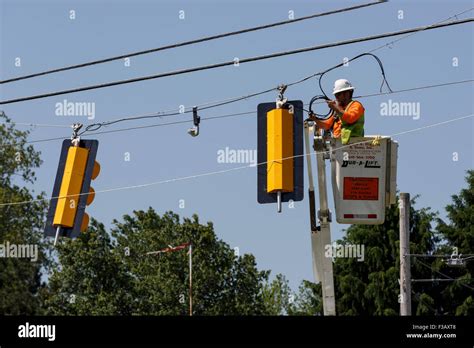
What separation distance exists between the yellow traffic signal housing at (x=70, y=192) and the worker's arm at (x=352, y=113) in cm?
444

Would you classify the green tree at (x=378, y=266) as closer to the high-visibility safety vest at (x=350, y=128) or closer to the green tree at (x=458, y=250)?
the green tree at (x=458, y=250)

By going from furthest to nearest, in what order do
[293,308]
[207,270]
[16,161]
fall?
1. [293,308]
2. [207,270]
3. [16,161]

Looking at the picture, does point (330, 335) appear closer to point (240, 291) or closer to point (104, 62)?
point (104, 62)

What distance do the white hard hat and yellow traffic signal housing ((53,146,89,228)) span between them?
4366mm

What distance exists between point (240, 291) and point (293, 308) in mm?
18689

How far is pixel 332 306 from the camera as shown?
19500mm

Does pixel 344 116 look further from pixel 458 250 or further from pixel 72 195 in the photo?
pixel 458 250

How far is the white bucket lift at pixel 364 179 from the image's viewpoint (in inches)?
756

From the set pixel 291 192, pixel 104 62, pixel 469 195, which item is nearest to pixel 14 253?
pixel 469 195

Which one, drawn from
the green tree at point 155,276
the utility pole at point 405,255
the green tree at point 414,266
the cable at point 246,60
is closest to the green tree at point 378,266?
the green tree at point 414,266

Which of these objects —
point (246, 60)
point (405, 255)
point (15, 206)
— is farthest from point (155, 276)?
point (246, 60)

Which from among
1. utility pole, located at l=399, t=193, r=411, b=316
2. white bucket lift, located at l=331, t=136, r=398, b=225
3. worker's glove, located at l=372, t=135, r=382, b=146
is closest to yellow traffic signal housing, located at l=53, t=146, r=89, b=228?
white bucket lift, located at l=331, t=136, r=398, b=225

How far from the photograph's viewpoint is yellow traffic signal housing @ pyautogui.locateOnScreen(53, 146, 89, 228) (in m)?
20.2

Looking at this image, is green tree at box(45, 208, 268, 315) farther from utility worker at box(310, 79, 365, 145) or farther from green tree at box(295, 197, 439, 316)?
utility worker at box(310, 79, 365, 145)
